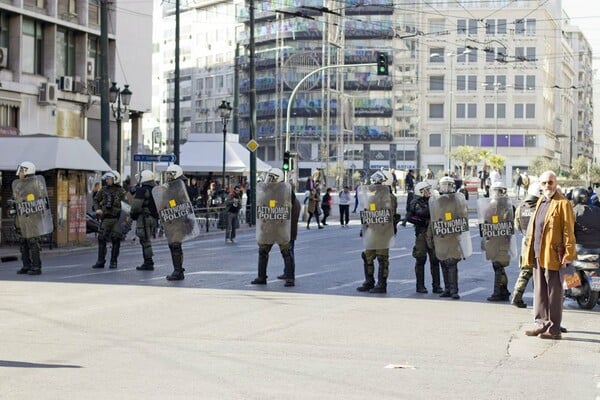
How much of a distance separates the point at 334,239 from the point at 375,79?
7557 centimetres

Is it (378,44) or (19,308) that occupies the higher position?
(378,44)

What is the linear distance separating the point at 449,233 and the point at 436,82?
9381cm

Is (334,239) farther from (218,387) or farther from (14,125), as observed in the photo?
(218,387)

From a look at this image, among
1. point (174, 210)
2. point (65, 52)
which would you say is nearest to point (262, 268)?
point (174, 210)

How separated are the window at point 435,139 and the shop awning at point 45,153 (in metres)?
83.8

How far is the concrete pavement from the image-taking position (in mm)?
8719

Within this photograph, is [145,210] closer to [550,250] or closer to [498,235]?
[498,235]

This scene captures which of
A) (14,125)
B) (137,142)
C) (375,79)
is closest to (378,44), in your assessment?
(375,79)

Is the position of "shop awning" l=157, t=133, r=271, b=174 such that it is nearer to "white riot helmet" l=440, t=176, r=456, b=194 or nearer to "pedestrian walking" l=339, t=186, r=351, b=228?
"pedestrian walking" l=339, t=186, r=351, b=228

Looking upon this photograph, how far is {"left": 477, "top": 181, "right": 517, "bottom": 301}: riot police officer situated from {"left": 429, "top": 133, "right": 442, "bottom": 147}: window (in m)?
94.4

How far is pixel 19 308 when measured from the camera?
14.2m

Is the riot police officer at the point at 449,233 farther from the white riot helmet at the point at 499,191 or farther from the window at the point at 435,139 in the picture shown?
the window at the point at 435,139

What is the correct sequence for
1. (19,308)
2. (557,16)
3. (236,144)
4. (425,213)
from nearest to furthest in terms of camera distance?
(19,308) → (425,213) → (236,144) → (557,16)

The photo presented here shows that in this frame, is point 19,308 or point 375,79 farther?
point 375,79
